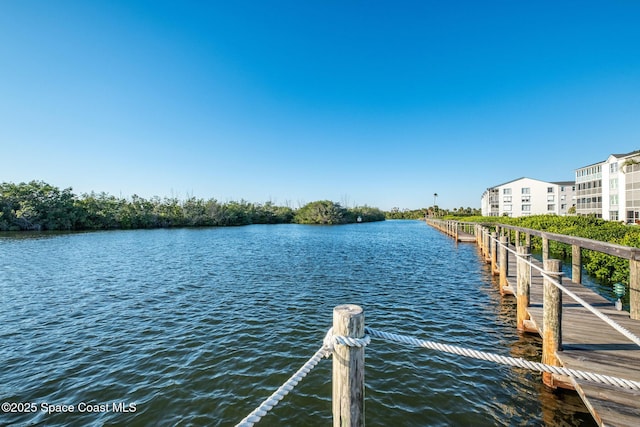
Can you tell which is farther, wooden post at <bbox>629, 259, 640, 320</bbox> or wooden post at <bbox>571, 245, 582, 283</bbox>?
wooden post at <bbox>571, 245, 582, 283</bbox>

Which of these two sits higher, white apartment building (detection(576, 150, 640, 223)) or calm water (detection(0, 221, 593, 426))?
white apartment building (detection(576, 150, 640, 223))

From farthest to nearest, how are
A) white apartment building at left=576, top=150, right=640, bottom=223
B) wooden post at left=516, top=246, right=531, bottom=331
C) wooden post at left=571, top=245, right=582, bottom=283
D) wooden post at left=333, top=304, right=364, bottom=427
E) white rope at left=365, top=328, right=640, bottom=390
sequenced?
1. white apartment building at left=576, top=150, right=640, bottom=223
2. wooden post at left=571, top=245, right=582, bottom=283
3. wooden post at left=516, top=246, right=531, bottom=331
4. white rope at left=365, top=328, right=640, bottom=390
5. wooden post at left=333, top=304, right=364, bottom=427

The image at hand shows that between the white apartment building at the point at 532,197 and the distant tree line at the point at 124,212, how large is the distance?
4539 cm

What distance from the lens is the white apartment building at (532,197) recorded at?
2378 inches

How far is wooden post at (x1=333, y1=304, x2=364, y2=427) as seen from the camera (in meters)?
2.12

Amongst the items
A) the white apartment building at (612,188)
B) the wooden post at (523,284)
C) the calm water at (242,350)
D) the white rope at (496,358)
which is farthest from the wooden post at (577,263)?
the white apartment building at (612,188)

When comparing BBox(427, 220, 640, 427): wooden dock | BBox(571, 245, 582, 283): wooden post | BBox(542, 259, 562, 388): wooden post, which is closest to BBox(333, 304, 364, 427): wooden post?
BBox(427, 220, 640, 427): wooden dock

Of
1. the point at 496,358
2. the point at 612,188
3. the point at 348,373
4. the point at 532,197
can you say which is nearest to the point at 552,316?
the point at 496,358

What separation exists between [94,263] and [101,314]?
11305 millimetres

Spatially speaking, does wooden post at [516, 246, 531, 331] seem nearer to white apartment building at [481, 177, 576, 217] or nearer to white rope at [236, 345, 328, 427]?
white rope at [236, 345, 328, 427]

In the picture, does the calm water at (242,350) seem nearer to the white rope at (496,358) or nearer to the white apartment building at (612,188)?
the white rope at (496,358)

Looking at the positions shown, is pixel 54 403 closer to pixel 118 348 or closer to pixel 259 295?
pixel 118 348

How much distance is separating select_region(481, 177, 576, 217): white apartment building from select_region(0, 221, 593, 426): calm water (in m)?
62.0

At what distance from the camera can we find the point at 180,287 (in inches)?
477
